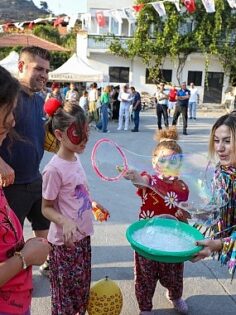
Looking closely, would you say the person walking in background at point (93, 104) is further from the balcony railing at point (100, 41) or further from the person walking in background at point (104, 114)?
the balcony railing at point (100, 41)

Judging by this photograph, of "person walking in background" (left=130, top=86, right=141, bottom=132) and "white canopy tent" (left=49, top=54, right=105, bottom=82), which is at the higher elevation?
"white canopy tent" (left=49, top=54, right=105, bottom=82)

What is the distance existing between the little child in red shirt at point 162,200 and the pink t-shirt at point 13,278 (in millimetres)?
1083

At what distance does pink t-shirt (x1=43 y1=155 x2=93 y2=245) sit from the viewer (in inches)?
90.7

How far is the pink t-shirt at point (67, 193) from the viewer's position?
2303 millimetres

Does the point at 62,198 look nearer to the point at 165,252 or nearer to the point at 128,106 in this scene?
the point at 165,252

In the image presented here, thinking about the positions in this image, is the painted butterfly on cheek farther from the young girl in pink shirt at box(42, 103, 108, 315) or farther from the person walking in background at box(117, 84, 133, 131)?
the person walking in background at box(117, 84, 133, 131)

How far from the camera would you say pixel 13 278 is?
1.47 metres

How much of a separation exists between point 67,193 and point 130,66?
2423cm

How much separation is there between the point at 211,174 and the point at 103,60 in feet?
80.0

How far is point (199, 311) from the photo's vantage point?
290 cm

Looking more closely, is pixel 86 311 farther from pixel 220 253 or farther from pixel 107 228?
pixel 107 228

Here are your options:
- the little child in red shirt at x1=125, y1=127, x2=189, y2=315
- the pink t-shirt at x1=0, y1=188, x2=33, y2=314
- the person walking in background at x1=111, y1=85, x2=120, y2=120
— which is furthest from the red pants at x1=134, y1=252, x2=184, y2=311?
the person walking in background at x1=111, y1=85, x2=120, y2=120

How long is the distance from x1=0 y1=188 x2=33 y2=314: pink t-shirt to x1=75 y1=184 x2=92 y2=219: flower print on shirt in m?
0.87

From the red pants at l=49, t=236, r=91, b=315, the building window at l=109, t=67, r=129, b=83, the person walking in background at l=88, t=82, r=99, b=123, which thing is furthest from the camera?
the building window at l=109, t=67, r=129, b=83
